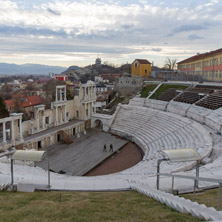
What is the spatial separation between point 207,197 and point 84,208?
4.92 metres

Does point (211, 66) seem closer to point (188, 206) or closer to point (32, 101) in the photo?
point (32, 101)

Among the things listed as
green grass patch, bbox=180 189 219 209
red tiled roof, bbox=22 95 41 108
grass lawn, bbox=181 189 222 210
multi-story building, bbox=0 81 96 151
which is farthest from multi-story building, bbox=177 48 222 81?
red tiled roof, bbox=22 95 41 108

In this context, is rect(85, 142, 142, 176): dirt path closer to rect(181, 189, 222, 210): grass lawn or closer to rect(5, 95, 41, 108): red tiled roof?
rect(181, 189, 222, 210): grass lawn

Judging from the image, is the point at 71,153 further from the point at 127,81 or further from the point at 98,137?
the point at 127,81

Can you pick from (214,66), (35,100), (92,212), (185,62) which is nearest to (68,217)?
(92,212)

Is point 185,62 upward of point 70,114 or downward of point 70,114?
upward

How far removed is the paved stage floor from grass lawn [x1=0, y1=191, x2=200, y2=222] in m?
10.8

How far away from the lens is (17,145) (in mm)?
24375

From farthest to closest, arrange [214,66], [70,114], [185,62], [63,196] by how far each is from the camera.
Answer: [185,62]
[214,66]
[70,114]
[63,196]

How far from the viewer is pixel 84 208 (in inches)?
315

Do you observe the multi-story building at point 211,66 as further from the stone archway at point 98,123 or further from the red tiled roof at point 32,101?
the red tiled roof at point 32,101

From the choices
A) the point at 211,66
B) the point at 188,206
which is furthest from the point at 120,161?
the point at 211,66

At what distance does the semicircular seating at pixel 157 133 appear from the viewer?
1842 centimetres

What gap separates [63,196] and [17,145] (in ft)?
54.3
